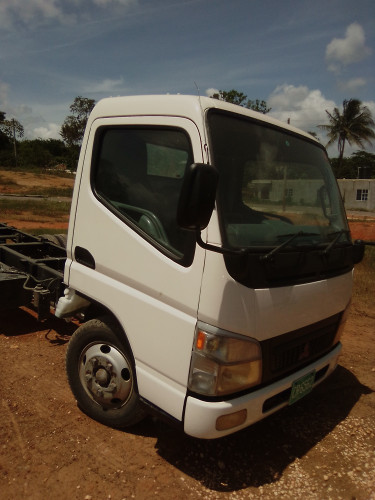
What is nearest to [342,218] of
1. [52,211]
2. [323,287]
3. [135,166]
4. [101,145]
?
[323,287]

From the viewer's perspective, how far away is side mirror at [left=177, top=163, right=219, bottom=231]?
6.27 feet

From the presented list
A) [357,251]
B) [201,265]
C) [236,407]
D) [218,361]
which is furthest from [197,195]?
[357,251]

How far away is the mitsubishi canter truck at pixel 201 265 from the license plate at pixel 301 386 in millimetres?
12

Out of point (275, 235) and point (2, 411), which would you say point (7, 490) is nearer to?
point (2, 411)

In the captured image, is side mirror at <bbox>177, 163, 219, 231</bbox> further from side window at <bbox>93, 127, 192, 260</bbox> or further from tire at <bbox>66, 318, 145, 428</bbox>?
tire at <bbox>66, 318, 145, 428</bbox>

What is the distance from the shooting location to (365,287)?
24.3 ft

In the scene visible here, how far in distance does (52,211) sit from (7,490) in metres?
17.2

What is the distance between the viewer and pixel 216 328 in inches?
85.7

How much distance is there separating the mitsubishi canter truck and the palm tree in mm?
41812

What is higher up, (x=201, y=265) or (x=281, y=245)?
(x=281, y=245)

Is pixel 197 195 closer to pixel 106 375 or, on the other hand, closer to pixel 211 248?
pixel 211 248

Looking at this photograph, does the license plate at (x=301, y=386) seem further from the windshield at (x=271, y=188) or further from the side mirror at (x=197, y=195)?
the side mirror at (x=197, y=195)

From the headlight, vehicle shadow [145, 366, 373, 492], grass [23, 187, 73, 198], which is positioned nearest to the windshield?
the headlight

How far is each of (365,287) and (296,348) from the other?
543cm
